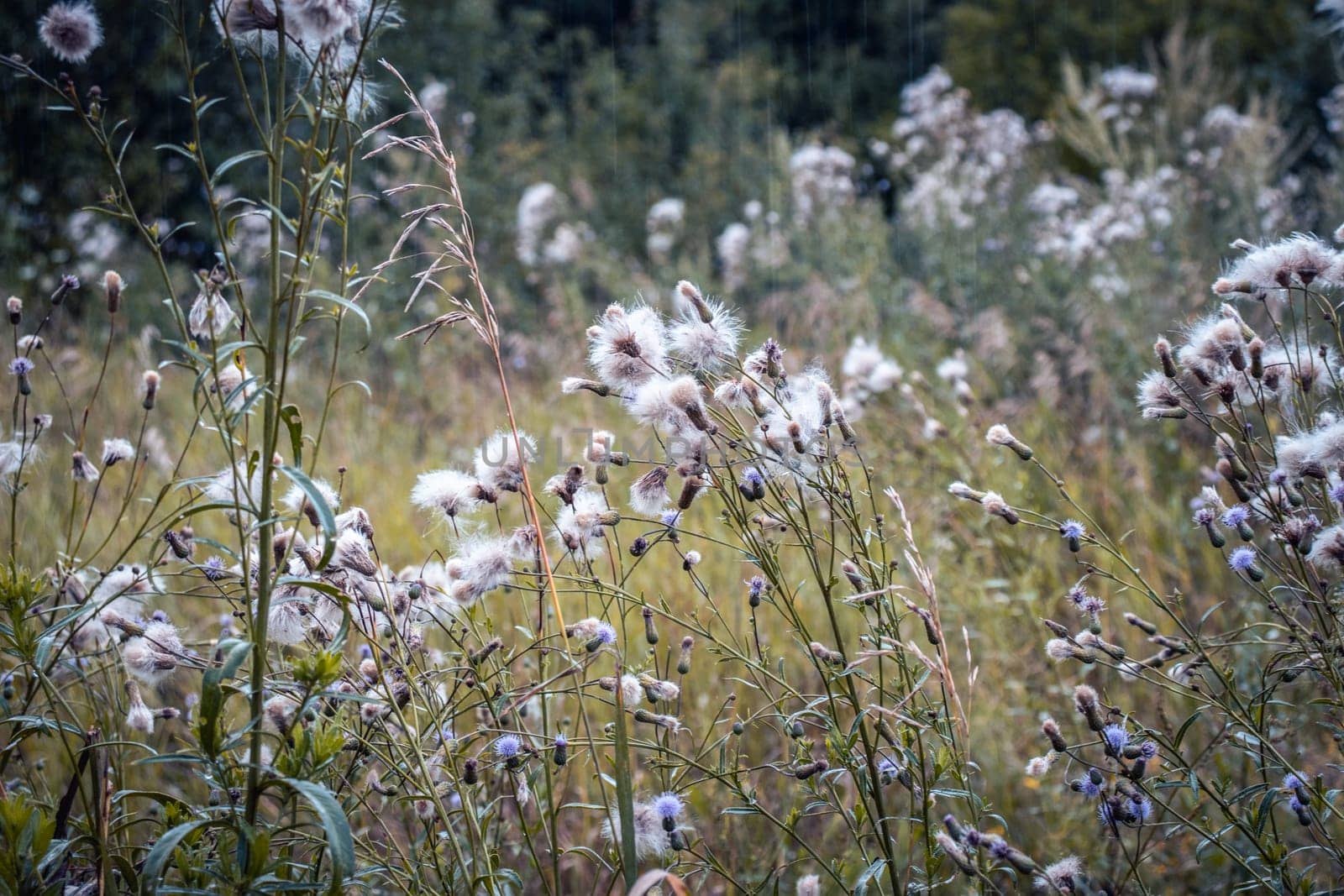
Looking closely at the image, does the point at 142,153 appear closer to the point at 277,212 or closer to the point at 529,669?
the point at 529,669

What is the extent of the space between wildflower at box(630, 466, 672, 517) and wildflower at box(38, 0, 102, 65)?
Answer: 1.21 m

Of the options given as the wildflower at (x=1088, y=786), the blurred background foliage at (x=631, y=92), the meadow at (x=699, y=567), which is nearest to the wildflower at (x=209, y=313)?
the meadow at (x=699, y=567)

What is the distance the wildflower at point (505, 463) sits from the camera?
170 cm

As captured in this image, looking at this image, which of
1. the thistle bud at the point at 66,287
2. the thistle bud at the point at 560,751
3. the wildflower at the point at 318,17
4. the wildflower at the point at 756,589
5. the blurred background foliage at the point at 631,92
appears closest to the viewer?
the wildflower at the point at 318,17

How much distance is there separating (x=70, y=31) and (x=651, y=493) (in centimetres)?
128

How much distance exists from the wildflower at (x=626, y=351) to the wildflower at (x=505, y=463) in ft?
0.58

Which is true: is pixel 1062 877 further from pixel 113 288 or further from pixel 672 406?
pixel 113 288

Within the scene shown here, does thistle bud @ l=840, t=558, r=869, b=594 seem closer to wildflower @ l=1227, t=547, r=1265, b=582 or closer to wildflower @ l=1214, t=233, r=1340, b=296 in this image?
wildflower @ l=1227, t=547, r=1265, b=582

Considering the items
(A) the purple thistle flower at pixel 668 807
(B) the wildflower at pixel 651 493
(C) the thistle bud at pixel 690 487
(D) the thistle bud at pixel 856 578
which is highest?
(B) the wildflower at pixel 651 493

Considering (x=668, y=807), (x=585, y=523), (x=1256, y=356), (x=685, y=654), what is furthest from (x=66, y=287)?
(x=1256, y=356)

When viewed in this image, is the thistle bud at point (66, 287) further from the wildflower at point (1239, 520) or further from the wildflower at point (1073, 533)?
the wildflower at point (1239, 520)

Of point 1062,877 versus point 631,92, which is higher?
point 631,92

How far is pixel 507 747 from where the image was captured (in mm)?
1497

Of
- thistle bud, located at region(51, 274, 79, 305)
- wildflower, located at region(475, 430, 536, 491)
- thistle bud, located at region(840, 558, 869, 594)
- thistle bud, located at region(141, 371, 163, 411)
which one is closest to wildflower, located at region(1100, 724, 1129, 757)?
thistle bud, located at region(840, 558, 869, 594)
